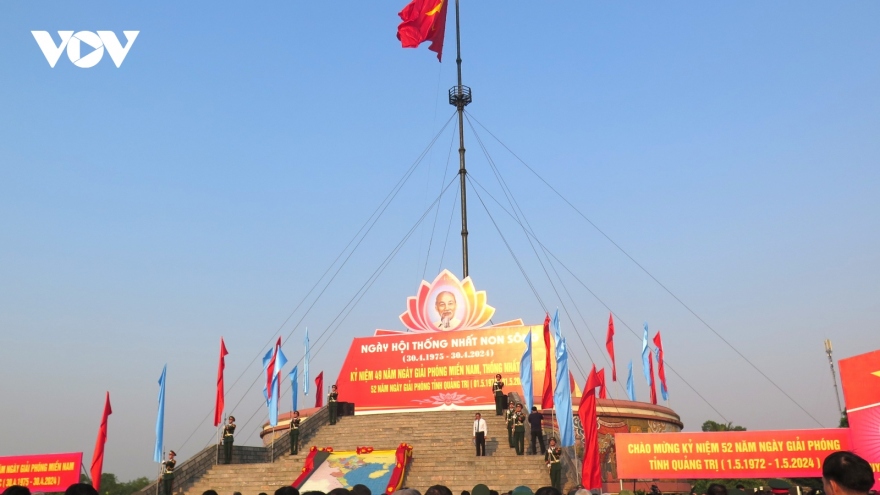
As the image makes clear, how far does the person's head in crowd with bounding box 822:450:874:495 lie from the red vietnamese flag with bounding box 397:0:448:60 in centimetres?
3110

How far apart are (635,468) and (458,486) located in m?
4.34

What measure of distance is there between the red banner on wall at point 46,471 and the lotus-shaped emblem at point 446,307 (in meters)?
12.6

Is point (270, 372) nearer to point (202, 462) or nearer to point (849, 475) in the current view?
point (202, 462)

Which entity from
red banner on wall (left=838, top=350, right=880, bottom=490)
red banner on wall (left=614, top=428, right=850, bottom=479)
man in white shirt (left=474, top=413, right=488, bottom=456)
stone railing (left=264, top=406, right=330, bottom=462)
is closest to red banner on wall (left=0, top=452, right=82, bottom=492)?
stone railing (left=264, top=406, right=330, bottom=462)

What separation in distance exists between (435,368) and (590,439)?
12402mm

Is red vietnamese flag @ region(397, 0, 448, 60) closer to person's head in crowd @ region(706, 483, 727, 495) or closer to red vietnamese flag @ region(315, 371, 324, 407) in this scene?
red vietnamese flag @ region(315, 371, 324, 407)

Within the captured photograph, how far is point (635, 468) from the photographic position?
53.7 feet

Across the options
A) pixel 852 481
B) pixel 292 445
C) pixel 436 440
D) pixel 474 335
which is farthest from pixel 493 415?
pixel 852 481

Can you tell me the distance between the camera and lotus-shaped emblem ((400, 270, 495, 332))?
28609 millimetres

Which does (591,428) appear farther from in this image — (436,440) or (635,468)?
(436,440)

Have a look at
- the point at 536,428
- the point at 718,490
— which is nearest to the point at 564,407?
the point at 536,428

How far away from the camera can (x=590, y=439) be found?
15914 millimetres

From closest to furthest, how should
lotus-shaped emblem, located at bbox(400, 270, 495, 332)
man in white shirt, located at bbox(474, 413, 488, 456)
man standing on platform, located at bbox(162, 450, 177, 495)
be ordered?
1. man standing on platform, located at bbox(162, 450, 177, 495)
2. man in white shirt, located at bbox(474, 413, 488, 456)
3. lotus-shaped emblem, located at bbox(400, 270, 495, 332)

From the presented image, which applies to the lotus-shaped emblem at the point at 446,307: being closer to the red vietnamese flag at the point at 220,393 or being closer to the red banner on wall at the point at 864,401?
the red vietnamese flag at the point at 220,393
